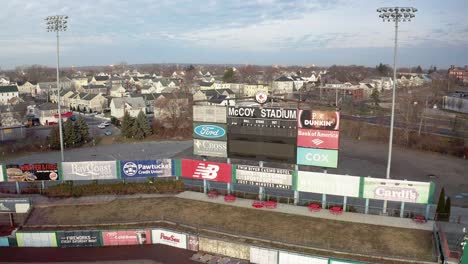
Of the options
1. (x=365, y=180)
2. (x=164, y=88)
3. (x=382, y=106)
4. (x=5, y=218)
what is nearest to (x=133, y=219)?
(x=5, y=218)

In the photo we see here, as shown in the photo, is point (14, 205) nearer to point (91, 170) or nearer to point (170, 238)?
point (91, 170)

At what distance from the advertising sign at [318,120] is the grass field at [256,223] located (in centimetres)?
679

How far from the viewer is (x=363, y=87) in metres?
107

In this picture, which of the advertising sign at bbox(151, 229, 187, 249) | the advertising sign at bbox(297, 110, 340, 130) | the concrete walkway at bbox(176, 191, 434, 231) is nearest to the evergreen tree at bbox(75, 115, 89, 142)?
the concrete walkway at bbox(176, 191, 434, 231)

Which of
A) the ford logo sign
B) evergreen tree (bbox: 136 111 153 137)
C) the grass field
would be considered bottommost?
the grass field

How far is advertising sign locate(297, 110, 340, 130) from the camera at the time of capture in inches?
1015

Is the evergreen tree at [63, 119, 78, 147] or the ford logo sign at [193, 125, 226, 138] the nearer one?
the ford logo sign at [193, 125, 226, 138]

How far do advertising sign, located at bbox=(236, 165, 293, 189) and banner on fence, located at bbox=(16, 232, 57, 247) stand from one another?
14430mm

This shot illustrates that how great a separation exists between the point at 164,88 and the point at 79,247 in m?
93.1

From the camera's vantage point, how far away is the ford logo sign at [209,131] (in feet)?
96.6

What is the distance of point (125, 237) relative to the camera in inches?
980

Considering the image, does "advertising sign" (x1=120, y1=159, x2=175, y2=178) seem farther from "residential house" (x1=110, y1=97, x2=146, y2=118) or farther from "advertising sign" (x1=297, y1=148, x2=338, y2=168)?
"residential house" (x1=110, y1=97, x2=146, y2=118)

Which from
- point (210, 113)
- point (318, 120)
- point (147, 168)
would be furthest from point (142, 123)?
point (318, 120)

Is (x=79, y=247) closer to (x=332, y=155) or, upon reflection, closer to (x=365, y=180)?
(x=332, y=155)
